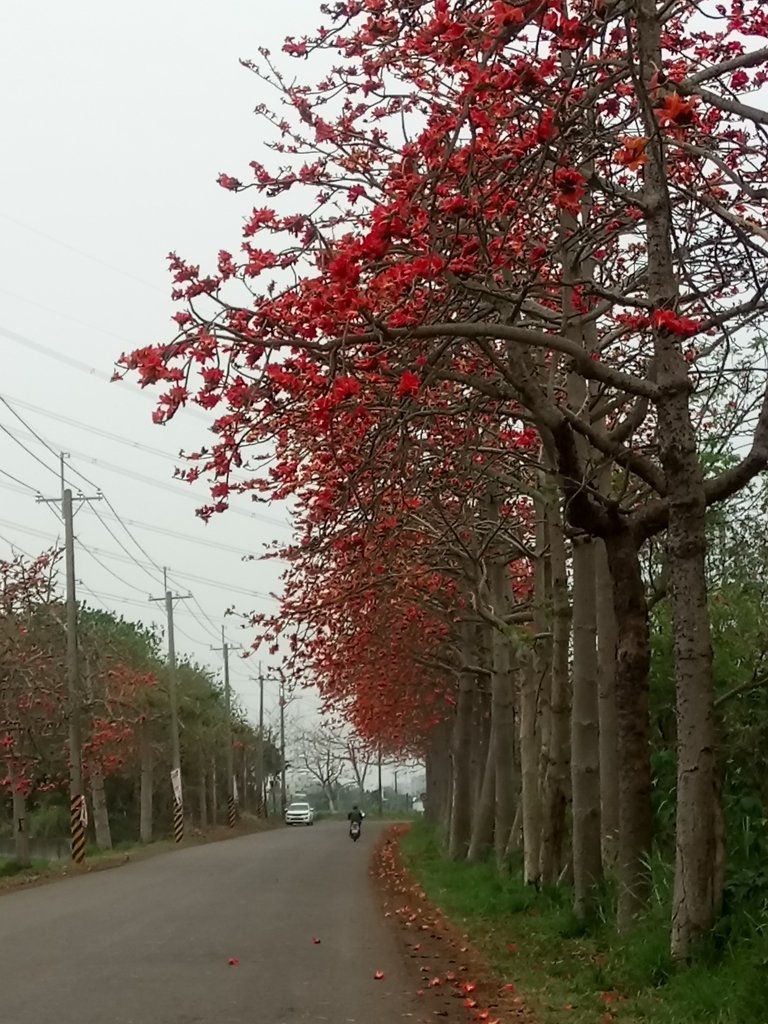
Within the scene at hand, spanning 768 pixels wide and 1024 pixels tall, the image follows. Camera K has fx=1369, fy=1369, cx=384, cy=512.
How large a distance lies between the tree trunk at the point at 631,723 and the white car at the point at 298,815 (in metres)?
77.5

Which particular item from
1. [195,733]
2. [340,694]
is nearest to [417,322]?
[340,694]

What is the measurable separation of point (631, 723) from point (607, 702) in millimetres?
2637

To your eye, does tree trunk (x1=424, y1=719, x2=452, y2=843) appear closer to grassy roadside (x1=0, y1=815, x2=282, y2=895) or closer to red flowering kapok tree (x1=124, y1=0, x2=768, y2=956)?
grassy roadside (x1=0, y1=815, x2=282, y2=895)

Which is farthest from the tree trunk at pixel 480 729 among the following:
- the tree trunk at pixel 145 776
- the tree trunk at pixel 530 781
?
the tree trunk at pixel 145 776

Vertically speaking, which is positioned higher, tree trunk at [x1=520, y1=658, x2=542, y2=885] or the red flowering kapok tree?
the red flowering kapok tree

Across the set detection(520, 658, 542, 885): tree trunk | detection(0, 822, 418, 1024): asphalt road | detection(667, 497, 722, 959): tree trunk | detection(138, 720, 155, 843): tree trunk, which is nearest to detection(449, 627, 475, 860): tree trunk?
detection(0, 822, 418, 1024): asphalt road

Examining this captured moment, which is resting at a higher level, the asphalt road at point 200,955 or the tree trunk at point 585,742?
the tree trunk at point 585,742

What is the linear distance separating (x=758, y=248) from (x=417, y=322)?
270cm

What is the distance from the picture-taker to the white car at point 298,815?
8606 cm

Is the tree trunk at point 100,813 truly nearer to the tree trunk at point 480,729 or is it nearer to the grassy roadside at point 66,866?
the grassy roadside at point 66,866

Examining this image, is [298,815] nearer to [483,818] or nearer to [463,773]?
[463,773]

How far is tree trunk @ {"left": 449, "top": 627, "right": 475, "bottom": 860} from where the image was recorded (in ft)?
83.6

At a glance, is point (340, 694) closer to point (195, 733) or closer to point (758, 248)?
point (758, 248)

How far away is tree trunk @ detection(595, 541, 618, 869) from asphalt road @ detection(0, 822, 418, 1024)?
2.41 metres
